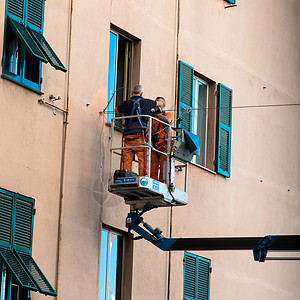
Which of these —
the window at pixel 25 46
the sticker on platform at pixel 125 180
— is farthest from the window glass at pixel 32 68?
the sticker on platform at pixel 125 180

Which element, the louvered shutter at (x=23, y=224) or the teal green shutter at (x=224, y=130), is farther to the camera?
the teal green shutter at (x=224, y=130)

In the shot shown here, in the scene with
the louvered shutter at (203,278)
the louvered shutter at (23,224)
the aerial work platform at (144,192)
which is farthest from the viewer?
the louvered shutter at (203,278)

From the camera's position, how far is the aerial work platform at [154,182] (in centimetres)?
1582

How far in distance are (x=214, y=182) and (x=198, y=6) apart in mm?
3234

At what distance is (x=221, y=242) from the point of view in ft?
51.8

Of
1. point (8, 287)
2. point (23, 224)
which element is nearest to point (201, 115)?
point (23, 224)

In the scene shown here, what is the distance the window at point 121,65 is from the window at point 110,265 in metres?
2.15

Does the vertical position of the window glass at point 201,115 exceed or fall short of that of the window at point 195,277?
it exceeds it

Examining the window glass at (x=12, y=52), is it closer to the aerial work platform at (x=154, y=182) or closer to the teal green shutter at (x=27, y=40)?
the teal green shutter at (x=27, y=40)

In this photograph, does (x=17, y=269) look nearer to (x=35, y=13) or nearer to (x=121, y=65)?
(x=35, y=13)

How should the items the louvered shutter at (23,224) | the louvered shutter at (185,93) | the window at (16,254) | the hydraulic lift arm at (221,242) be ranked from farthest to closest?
the louvered shutter at (185,93) → the hydraulic lift arm at (221,242) → the louvered shutter at (23,224) → the window at (16,254)

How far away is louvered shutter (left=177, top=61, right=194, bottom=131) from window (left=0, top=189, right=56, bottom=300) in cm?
488

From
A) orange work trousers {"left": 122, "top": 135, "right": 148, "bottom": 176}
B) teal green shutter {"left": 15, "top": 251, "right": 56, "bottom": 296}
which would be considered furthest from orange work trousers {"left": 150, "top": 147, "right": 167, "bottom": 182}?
teal green shutter {"left": 15, "top": 251, "right": 56, "bottom": 296}

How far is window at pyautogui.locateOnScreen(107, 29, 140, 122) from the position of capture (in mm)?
17859
